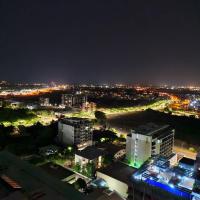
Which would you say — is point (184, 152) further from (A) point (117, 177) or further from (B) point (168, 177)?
(B) point (168, 177)

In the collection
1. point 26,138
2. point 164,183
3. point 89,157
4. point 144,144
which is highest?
point 164,183

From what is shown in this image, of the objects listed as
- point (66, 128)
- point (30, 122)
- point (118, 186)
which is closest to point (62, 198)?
point (118, 186)

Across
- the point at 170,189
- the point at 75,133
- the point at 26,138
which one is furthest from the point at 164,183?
the point at 26,138

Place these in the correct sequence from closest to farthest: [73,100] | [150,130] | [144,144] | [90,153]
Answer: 1. [144,144]
2. [90,153]
3. [150,130]
4. [73,100]

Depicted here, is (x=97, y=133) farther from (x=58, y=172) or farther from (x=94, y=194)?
(x=94, y=194)

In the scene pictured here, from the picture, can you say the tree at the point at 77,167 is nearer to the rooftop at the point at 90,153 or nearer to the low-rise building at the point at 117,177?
the rooftop at the point at 90,153

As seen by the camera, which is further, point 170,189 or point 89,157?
point 89,157

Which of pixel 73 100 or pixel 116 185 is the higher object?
pixel 73 100

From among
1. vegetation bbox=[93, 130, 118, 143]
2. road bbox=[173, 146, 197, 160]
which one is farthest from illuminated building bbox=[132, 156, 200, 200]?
vegetation bbox=[93, 130, 118, 143]
